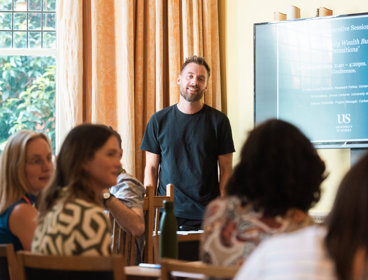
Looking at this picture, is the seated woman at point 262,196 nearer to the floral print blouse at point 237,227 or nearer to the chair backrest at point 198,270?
the floral print blouse at point 237,227

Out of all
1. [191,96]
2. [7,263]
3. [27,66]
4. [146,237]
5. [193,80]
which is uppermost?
[27,66]

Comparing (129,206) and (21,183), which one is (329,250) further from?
(129,206)

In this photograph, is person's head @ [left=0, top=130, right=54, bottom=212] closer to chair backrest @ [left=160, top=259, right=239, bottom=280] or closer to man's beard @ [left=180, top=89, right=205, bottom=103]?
chair backrest @ [left=160, top=259, right=239, bottom=280]

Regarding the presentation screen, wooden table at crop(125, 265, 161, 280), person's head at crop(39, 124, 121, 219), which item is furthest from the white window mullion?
wooden table at crop(125, 265, 161, 280)

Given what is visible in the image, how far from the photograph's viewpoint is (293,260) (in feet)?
3.55

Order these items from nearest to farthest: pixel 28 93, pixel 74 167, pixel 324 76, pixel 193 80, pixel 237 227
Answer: pixel 237 227 < pixel 74 167 < pixel 193 80 < pixel 324 76 < pixel 28 93

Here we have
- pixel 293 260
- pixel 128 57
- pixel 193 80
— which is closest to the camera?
pixel 293 260

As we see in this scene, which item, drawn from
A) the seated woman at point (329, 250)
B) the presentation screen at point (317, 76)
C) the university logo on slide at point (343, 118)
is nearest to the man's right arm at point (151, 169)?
the presentation screen at point (317, 76)

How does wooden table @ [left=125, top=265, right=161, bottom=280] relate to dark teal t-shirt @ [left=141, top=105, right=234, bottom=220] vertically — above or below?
below

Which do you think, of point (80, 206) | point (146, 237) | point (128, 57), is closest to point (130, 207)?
point (146, 237)

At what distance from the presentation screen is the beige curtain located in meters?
0.51

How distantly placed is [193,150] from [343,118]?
1.04 metres

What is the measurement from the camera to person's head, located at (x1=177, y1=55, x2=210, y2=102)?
4230 mm

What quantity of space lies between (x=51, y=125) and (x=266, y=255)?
414cm
